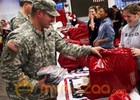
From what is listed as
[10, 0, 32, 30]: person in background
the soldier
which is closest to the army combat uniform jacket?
the soldier

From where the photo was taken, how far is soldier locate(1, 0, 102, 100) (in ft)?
6.07

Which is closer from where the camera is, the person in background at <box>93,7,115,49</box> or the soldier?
the soldier

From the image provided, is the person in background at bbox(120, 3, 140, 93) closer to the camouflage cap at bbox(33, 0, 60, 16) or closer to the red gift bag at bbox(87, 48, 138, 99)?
the red gift bag at bbox(87, 48, 138, 99)

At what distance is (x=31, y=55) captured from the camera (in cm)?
197

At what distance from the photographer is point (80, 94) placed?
2721mm

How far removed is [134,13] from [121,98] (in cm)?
100

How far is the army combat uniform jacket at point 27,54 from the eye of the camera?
6.06 feet

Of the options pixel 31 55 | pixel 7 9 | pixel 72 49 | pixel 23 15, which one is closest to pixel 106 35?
pixel 23 15

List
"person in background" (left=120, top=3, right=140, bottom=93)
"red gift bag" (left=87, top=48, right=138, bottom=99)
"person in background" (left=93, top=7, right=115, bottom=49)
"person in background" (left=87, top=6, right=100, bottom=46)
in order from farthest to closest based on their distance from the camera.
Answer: "person in background" (left=87, top=6, right=100, bottom=46)
"person in background" (left=93, top=7, right=115, bottom=49)
"person in background" (left=120, top=3, right=140, bottom=93)
"red gift bag" (left=87, top=48, right=138, bottom=99)

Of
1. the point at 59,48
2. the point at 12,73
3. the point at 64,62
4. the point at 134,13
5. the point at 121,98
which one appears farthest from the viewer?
the point at 64,62

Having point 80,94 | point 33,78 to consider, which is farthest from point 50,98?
point 80,94

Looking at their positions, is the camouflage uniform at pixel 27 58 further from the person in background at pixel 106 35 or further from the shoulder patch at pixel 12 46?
the person in background at pixel 106 35

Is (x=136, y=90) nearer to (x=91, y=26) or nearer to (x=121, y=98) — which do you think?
(x=121, y=98)

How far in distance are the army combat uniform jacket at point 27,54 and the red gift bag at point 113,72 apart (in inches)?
14.1
